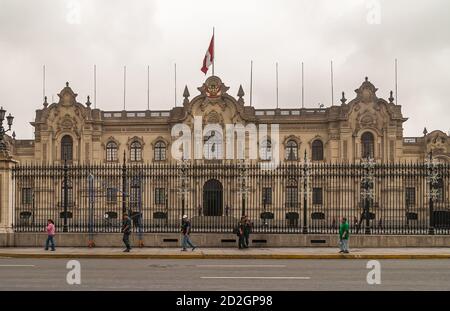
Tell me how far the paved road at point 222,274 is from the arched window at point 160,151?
3288cm

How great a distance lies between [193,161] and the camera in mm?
52531

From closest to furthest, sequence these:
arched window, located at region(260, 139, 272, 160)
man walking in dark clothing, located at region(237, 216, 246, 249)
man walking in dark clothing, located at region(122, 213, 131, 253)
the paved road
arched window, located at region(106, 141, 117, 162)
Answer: the paved road
man walking in dark clothing, located at region(122, 213, 131, 253)
man walking in dark clothing, located at region(237, 216, 246, 249)
arched window, located at region(260, 139, 272, 160)
arched window, located at region(106, 141, 117, 162)

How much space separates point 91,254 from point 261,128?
107 ft

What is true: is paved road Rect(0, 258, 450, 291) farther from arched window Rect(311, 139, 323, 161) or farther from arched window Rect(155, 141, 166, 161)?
arched window Rect(155, 141, 166, 161)

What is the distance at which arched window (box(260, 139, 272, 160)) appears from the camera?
174 ft

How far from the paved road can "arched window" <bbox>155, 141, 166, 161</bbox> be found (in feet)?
108

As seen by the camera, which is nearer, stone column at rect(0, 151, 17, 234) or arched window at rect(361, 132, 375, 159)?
stone column at rect(0, 151, 17, 234)

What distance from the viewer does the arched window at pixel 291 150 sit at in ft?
175

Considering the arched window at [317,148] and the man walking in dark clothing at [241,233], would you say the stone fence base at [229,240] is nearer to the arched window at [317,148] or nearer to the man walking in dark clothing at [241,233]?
the man walking in dark clothing at [241,233]

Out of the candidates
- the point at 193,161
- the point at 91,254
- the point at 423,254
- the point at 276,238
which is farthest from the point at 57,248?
the point at 193,161

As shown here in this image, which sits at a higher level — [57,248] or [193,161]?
[193,161]

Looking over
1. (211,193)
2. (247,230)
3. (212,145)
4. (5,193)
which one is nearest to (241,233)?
(247,230)

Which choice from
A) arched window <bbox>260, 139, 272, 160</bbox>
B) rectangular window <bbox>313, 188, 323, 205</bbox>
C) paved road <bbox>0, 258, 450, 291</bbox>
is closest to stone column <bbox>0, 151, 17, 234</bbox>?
paved road <bbox>0, 258, 450, 291</bbox>
